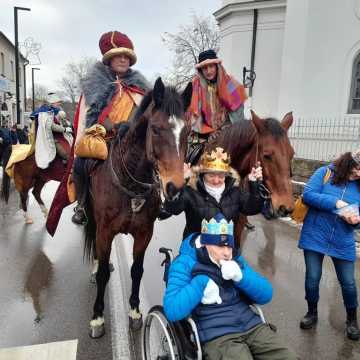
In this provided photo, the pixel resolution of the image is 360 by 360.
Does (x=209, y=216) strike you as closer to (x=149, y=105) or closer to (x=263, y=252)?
(x=149, y=105)

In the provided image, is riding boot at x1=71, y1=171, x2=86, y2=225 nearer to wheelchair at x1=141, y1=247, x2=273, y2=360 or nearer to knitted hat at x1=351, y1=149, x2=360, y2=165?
wheelchair at x1=141, y1=247, x2=273, y2=360

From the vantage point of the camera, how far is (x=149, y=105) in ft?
8.79

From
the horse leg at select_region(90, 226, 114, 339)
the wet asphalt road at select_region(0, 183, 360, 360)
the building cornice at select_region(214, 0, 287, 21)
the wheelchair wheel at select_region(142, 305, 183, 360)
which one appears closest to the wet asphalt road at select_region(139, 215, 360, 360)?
the wet asphalt road at select_region(0, 183, 360, 360)

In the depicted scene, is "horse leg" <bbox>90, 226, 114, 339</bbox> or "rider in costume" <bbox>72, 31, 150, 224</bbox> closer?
"horse leg" <bbox>90, 226, 114, 339</bbox>

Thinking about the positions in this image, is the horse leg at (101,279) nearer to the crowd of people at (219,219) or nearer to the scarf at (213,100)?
the crowd of people at (219,219)

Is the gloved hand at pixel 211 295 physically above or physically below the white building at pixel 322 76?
below

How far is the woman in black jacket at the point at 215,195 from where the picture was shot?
2.45 meters

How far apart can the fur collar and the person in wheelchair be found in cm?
187

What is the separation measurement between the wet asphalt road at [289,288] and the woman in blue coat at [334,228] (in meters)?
0.17

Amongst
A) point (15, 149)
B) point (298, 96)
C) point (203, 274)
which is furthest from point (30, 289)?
point (298, 96)

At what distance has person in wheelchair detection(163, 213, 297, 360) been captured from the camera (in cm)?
205

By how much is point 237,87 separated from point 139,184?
6.25ft

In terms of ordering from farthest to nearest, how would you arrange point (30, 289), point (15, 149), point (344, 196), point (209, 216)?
point (15, 149) → point (30, 289) → point (344, 196) → point (209, 216)

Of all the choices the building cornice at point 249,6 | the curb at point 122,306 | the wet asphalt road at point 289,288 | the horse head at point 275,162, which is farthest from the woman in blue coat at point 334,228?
the building cornice at point 249,6
